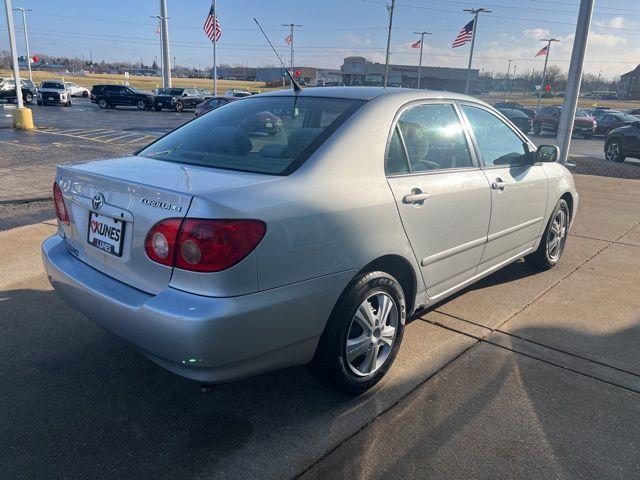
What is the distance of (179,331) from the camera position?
2.12 metres

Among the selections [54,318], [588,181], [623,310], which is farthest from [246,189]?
[588,181]

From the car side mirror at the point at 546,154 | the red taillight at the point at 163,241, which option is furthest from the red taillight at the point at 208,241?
the car side mirror at the point at 546,154

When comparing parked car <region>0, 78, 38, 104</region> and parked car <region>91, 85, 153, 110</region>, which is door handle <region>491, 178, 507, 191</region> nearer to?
parked car <region>91, 85, 153, 110</region>

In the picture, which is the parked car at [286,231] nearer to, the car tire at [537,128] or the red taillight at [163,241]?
the red taillight at [163,241]

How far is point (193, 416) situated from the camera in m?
2.67

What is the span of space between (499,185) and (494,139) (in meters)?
0.45

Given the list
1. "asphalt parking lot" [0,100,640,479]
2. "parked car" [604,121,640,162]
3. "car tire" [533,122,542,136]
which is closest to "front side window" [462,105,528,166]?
"asphalt parking lot" [0,100,640,479]

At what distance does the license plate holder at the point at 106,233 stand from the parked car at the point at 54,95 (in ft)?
121

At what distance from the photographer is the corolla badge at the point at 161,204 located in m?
2.20

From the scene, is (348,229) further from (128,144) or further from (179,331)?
(128,144)

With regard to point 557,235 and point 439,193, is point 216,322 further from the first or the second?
point 557,235

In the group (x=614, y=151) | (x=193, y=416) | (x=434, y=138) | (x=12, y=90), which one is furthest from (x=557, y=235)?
(x=12, y=90)

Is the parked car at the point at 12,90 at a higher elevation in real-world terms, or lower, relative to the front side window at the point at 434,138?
lower

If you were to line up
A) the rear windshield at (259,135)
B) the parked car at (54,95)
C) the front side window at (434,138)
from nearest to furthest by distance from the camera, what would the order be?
the rear windshield at (259,135) < the front side window at (434,138) < the parked car at (54,95)
